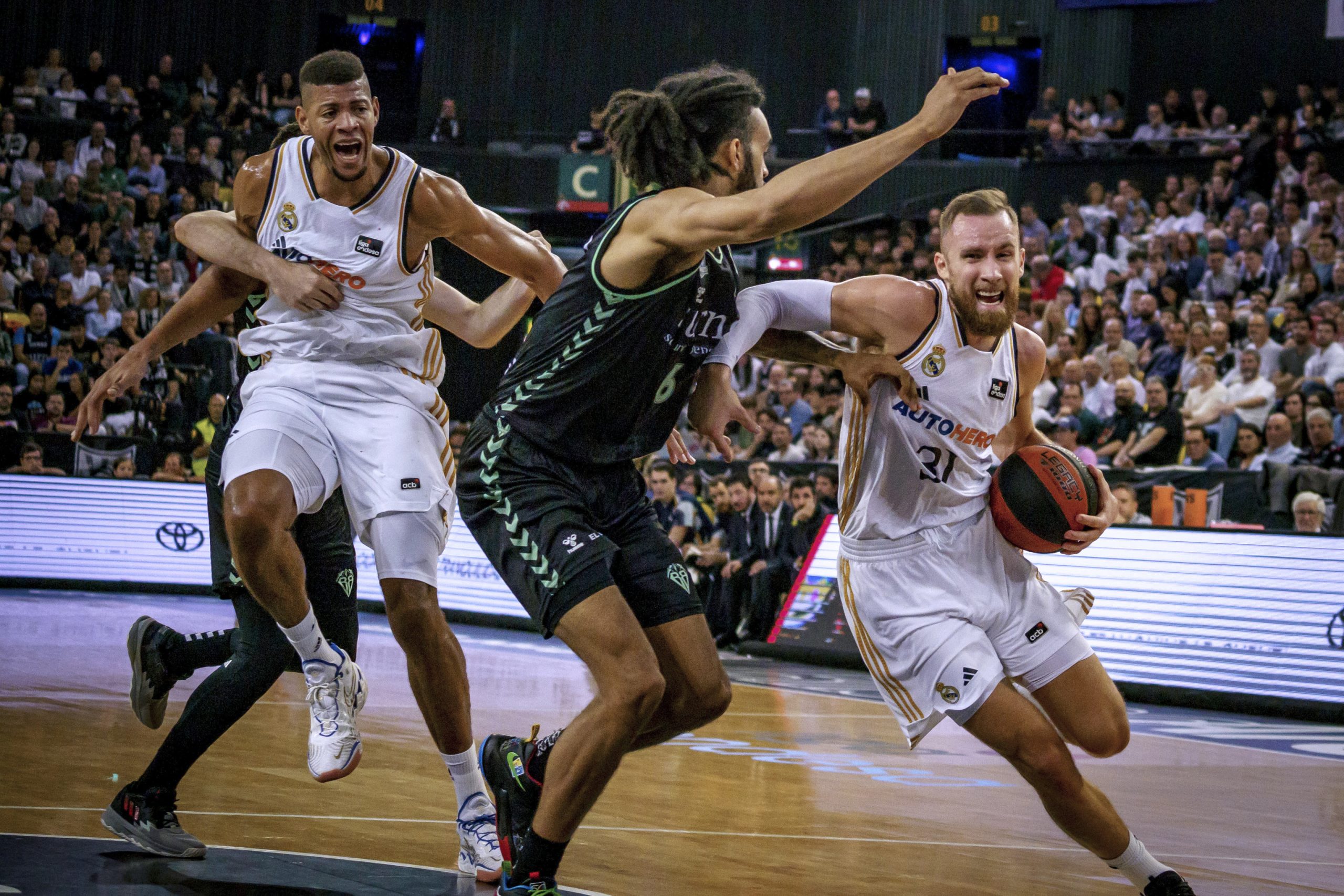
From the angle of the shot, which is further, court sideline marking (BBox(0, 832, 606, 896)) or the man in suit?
the man in suit

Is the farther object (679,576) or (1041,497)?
(1041,497)

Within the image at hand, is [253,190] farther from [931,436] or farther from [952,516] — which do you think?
[952,516]

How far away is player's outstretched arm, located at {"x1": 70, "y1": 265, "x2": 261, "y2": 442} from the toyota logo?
9668 millimetres

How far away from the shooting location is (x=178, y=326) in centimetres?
460

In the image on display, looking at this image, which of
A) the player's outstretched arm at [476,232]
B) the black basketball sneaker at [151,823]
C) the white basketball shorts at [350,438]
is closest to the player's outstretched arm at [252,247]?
the white basketball shorts at [350,438]

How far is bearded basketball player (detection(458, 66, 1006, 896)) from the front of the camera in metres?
3.50

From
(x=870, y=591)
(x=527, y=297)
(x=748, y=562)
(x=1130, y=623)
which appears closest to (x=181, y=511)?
(x=748, y=562)

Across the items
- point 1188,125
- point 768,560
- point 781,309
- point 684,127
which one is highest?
point 1188,125

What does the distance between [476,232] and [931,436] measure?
1.56 metres

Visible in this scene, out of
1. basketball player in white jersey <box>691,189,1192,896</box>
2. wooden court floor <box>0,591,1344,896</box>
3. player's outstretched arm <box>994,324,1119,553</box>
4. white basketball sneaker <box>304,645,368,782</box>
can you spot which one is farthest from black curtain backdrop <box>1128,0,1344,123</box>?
white basketball sneaker <box>304,645,368,782</box>

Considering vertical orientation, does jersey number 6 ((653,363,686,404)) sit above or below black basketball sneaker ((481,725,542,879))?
above

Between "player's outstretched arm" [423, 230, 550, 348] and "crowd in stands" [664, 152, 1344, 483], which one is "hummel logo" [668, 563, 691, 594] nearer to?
"player's outstretched arm" [423, 230, 550, 348]

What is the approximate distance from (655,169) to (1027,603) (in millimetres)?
1551

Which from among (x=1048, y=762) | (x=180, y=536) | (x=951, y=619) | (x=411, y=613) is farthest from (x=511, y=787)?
(x=180, y=536)
